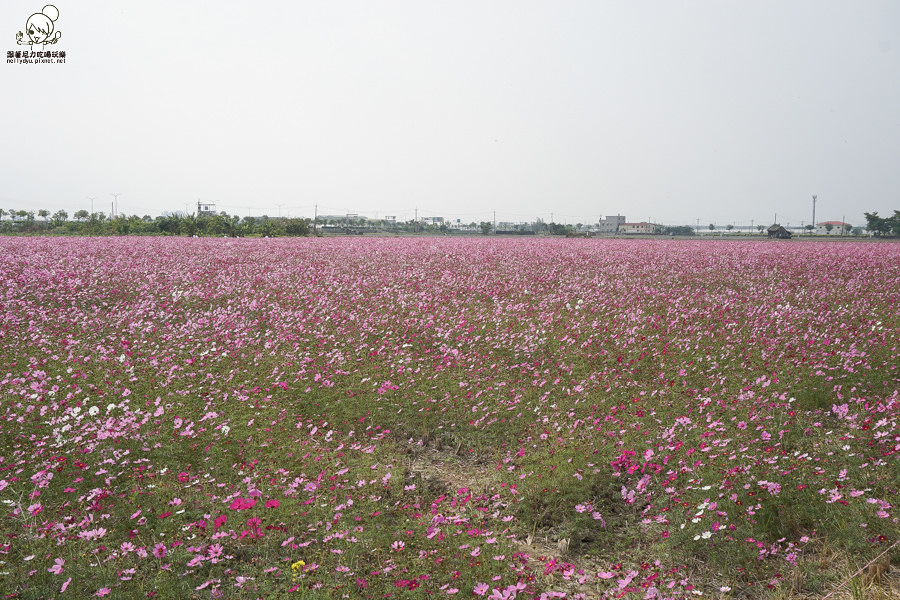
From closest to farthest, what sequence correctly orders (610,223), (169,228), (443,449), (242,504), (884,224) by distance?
(242,504) → (443,449) → (169,228) → (884,224) → (610,223)

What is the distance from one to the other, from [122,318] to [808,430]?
34.7 ft

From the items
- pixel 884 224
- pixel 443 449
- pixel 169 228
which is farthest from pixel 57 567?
pixel 884 224

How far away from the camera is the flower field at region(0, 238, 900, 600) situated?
11.9 feet

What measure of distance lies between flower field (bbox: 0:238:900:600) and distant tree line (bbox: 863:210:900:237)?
262ft

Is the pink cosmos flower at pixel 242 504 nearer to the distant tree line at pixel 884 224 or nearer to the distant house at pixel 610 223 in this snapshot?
the distant tree line at pixel 884 224

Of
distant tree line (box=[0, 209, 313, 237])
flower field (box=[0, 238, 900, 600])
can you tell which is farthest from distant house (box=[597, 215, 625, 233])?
flower field (box=[0, 238, 900, 600])

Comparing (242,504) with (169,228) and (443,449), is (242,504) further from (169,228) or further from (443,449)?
(169,228)

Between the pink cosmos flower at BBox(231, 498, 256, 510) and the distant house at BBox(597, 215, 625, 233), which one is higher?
the distant house at BBox(597, 215, 625, 233)

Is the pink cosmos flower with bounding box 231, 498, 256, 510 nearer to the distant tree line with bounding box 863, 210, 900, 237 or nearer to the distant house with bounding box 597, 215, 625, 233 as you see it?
the distant tree line with bounding box 863, 210, 900, 237

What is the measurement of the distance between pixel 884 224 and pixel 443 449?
9189 centimetres

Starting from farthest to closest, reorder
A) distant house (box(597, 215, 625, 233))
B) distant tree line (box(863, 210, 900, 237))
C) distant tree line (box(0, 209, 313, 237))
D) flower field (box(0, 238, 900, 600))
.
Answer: distant house (box(597, 215, 625, 233)), distant tree line (box(863, 210, 900, 237)), distant tree line (box(0, 209, 313, 237)), flower field (box(0, 238, 900, 600))

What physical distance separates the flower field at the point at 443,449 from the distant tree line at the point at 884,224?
7998 centimetres

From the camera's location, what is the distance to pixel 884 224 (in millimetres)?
74000

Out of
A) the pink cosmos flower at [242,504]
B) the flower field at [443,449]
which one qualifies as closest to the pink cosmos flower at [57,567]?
the flower field at [443,449]
